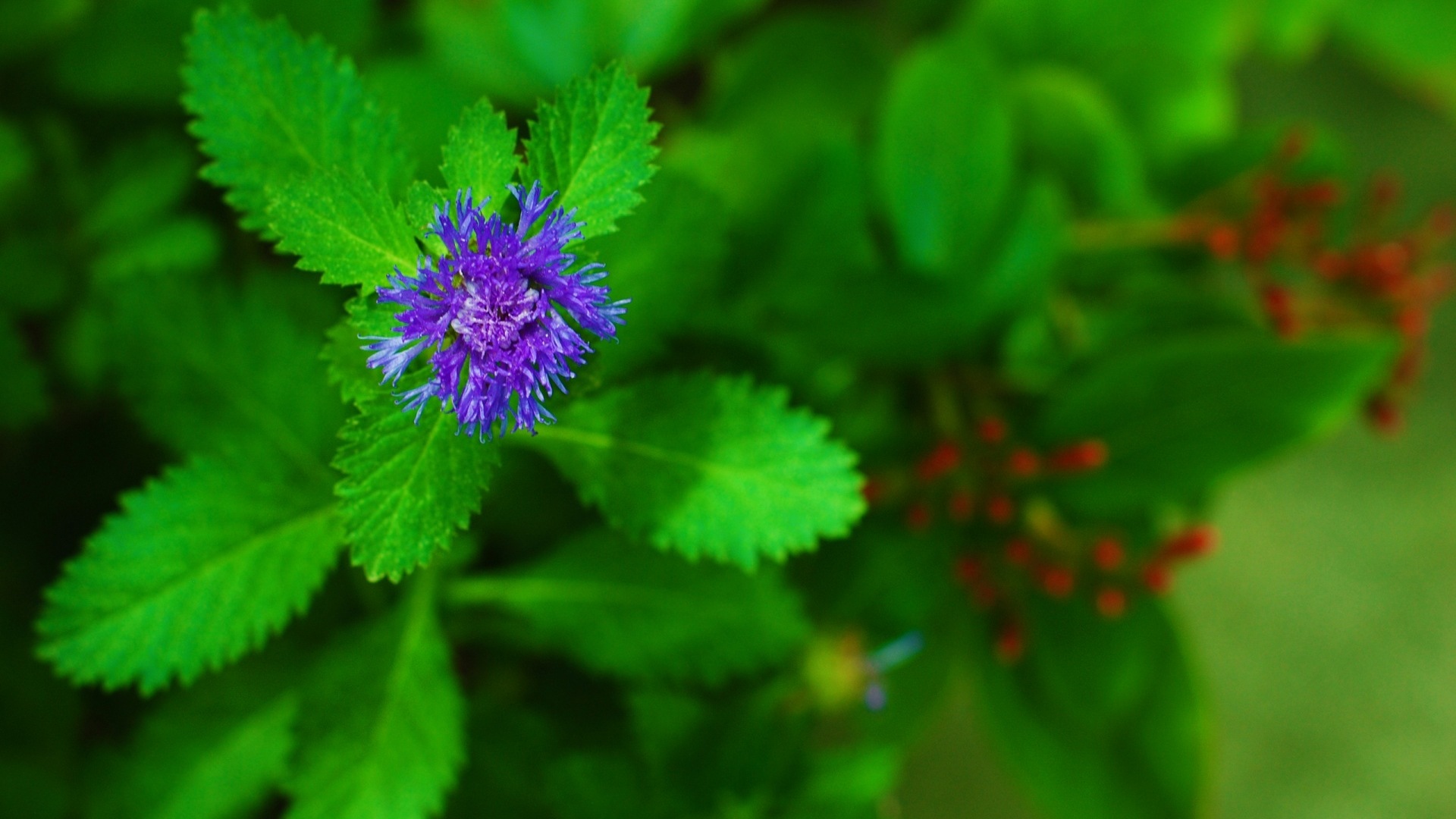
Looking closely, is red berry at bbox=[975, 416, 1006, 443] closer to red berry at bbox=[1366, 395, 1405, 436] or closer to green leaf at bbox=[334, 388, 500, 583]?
red berry at bbox=[1366, 395, 1405, 436]

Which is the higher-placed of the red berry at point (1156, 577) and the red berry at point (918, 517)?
the red berry at point (918, 517)

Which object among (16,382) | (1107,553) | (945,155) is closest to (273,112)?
(16,382)

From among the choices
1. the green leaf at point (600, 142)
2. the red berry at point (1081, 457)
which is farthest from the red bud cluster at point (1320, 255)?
the green leaf at point (600, 142)

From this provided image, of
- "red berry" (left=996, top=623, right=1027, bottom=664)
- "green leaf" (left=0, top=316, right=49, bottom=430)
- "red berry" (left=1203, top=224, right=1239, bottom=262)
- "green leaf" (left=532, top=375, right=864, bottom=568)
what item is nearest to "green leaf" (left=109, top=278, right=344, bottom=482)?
"green leaf" (left=0, top=316, right=49, bottom=430)

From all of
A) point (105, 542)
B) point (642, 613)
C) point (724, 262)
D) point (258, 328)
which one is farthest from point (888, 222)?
point (105, 542)

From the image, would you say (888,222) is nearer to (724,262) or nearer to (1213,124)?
(724,262)

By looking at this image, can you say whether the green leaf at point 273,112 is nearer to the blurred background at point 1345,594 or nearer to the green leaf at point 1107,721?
the green leaf at point 1107,721

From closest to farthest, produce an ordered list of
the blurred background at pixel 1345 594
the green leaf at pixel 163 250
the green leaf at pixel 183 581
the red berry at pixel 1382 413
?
the green leaf at pixel 183 581
the green leaf at pixel 163 250
the red berry at pixel 1382 413
the blurred background at pixel 1345 594

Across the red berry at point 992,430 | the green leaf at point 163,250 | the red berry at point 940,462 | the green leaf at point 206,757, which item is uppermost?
the green leaf at point 163,250

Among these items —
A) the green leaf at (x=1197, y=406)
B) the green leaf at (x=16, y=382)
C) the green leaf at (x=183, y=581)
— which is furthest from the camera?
the green leaf at (x=1197, y=406)
